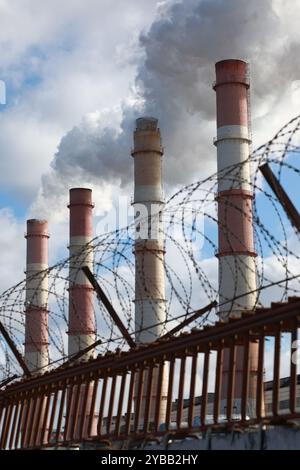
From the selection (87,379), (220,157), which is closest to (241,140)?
(220,157)

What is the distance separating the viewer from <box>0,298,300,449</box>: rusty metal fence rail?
15.4m

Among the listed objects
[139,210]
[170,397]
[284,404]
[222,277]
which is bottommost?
[170,397]

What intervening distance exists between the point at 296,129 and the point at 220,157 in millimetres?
21845

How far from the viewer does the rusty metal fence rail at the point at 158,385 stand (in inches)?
607

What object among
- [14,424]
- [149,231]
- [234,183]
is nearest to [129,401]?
[14,424]

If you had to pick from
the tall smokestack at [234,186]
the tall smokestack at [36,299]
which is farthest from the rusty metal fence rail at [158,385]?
the tall smokestack at [36,299]

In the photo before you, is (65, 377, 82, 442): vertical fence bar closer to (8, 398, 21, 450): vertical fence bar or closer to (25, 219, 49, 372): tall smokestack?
(8, 398, 21, 450): vertical fence bar

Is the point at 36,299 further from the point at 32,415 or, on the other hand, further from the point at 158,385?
the point at 158,385

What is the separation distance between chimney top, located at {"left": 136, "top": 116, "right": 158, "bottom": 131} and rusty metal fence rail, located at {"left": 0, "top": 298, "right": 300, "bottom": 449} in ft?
61.7

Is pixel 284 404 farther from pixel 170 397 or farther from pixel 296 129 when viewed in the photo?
pixel 296 129

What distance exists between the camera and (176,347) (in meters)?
18.6

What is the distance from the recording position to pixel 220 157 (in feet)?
120
